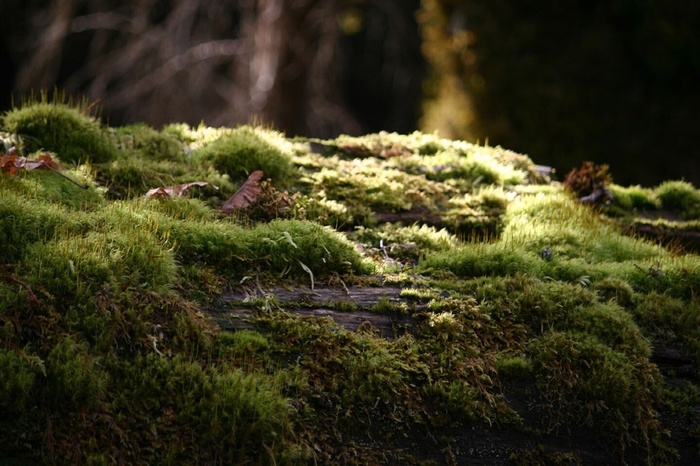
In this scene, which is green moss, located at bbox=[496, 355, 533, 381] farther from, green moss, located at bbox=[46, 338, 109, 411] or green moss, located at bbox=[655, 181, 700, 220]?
green moss, located at bbox=[655, 181, 700, 220]

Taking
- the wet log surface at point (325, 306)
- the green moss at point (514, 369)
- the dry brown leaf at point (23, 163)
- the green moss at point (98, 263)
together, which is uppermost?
the dry brown leaf at point (23, 163)

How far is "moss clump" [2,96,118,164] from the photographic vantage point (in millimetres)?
4648

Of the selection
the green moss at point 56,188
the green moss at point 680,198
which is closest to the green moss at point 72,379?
the green moss at point 56,188

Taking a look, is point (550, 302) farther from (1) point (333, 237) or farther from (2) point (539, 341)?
A: (1) point (333, 237)

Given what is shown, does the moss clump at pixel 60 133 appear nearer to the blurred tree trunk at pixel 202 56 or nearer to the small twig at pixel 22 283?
the small twig at pixel 22 283

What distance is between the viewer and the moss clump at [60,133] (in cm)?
465

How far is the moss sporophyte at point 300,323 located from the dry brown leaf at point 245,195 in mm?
15

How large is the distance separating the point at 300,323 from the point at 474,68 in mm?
6666

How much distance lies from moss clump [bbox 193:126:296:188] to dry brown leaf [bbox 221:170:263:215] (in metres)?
0.30

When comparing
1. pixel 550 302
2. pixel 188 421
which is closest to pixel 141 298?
pixel 188 421

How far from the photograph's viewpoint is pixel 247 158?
496 cm

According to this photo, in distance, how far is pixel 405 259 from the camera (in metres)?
4.42

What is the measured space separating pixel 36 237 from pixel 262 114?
8.04 meters

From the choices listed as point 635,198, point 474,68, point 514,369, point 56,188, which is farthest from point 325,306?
point 474,68
